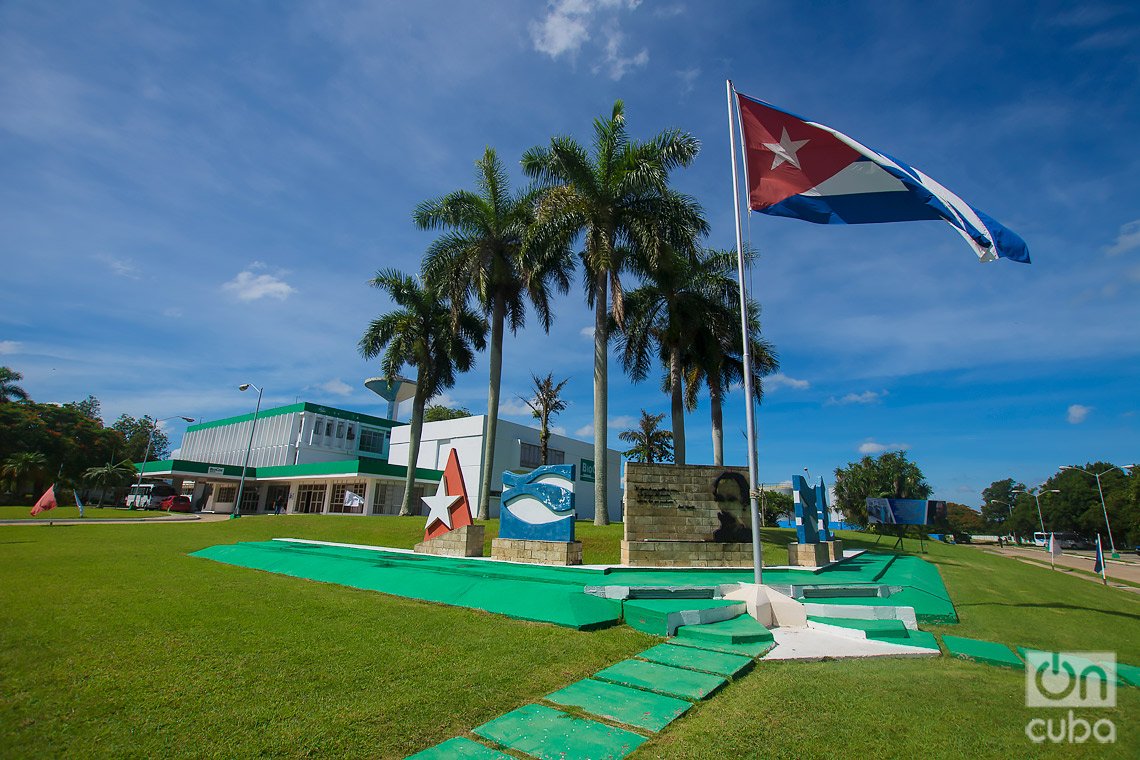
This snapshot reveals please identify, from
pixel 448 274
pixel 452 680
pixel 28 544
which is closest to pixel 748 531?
pixel 452 680

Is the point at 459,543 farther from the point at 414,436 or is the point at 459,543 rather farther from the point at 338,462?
the point at 338,462

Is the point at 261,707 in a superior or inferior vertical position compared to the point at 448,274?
inferior

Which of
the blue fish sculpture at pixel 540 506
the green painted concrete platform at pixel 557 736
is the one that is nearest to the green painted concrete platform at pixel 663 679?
the green painted concrete platform at pixel 557 736

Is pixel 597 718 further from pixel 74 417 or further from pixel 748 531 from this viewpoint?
pixel 74 417

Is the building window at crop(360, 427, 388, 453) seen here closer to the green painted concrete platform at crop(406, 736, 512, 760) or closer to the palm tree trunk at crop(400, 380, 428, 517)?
the palm tree trunk at crop(400, 380, 428, 517)

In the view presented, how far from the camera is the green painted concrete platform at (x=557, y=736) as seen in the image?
144 inches

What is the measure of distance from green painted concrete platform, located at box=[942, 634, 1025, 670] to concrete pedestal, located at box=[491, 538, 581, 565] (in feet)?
28.4

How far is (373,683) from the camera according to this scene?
4.76 metres

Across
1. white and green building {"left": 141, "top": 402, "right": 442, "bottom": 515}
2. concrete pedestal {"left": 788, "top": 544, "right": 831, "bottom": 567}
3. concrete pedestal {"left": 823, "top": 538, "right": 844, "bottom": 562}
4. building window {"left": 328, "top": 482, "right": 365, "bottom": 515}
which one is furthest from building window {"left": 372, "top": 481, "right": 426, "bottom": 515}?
concrete pedestal {"left": 788, "top": 544, "right": 831, "bottom": 567}

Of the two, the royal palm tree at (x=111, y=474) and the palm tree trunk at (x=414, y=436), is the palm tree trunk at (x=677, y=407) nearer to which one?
the palm tree trunk at (x=414, y=436)

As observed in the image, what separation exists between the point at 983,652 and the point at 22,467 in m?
58.7

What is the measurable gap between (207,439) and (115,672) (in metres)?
73.5

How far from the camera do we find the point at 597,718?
427cm

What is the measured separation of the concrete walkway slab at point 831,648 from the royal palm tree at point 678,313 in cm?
1605
